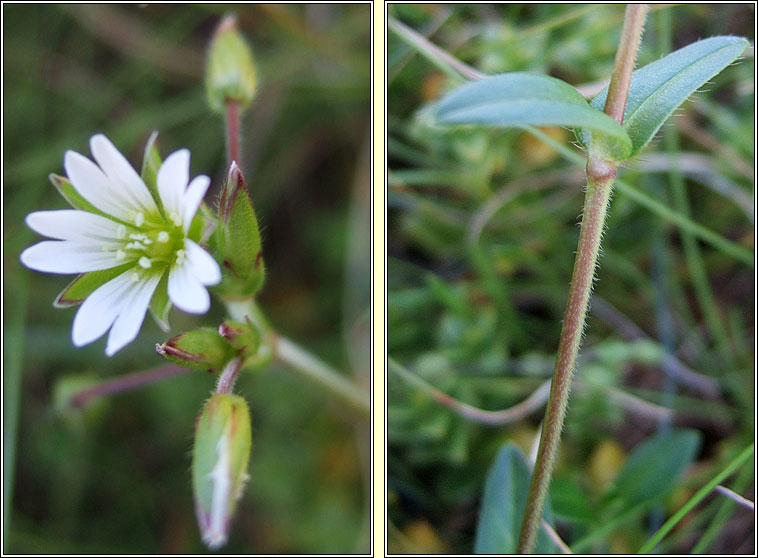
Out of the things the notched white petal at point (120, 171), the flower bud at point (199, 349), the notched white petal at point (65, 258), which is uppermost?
the notched white petal at point (120, 171)

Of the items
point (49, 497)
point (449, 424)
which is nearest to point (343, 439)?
point (449, 424)

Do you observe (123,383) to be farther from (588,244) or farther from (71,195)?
(588,244)

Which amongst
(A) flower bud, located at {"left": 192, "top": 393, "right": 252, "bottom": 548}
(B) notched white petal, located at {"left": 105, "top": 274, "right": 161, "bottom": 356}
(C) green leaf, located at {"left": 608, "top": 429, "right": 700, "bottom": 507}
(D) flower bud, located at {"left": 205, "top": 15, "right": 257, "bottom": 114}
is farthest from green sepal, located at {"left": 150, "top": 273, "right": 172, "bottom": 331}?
(C) green leaf, located at {"left": 608, "top": 429, "right": 700, "bottom": 507}

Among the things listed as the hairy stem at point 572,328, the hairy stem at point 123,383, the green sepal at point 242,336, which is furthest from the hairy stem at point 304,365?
the hairy stem at point 572,328

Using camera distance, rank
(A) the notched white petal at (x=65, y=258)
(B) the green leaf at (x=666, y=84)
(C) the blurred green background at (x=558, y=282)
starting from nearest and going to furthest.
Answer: (B) the green leaf at (x=666, y=84) → (A) the notched white petal at (x=65, y=258) → (C) the blurred green background at (x=558, y=282)

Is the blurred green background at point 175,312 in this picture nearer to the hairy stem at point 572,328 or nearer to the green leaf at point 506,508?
the green leaf at point 506,508

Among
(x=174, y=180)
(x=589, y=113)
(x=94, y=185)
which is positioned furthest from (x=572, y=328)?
(x=94, y=185)

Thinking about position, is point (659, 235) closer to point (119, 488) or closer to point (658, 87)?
point (658, 87)
